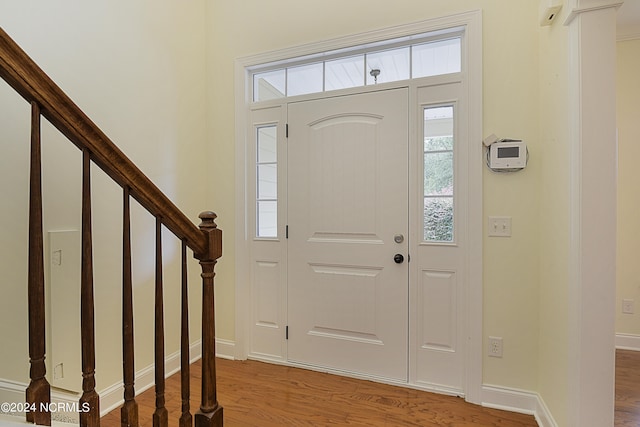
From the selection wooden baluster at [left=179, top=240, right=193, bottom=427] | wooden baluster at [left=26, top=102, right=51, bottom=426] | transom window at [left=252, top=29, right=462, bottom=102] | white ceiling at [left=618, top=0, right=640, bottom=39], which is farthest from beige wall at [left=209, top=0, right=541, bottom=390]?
wooden baluster at [left=26, top=102, right=51, bottom=426]

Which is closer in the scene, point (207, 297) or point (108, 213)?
point (207, 297)

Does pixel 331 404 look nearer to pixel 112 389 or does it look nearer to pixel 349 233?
pixel 349 233

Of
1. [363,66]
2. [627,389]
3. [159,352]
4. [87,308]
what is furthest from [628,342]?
[87,308]

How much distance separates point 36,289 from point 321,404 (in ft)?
5.61

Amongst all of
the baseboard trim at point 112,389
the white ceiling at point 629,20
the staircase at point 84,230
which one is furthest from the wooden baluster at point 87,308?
the white ceiling at point 629,20

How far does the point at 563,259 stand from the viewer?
1577 mm

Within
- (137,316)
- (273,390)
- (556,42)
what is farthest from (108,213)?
(556,42)

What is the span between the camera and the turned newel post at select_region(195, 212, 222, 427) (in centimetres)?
128

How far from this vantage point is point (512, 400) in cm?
196

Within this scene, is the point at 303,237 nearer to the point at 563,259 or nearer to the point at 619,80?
the point at 563,259

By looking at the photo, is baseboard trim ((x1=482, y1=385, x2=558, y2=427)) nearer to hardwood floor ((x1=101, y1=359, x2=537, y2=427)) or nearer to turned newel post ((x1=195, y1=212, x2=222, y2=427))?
hardwood floor ((x1=101, y1=359, x2=537, y2=427))

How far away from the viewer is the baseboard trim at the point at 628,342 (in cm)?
277

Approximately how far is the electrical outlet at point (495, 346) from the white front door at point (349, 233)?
20.4 inches

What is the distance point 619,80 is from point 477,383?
9.52 ft
